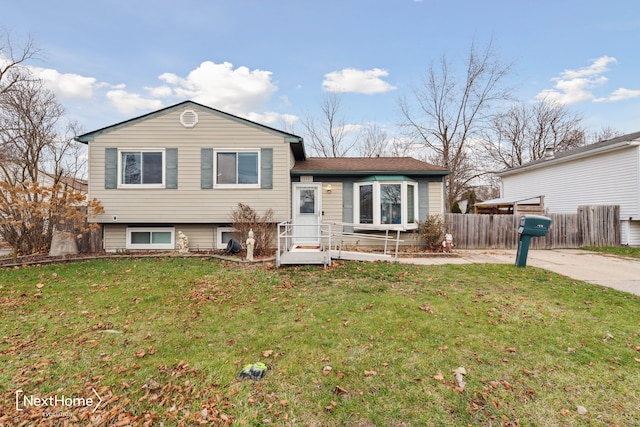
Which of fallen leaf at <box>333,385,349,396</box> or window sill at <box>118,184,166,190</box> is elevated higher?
window sill at <box>118,184,166,190</box>

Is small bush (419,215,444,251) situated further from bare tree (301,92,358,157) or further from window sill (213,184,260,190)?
bare tree (301,92,358,157)

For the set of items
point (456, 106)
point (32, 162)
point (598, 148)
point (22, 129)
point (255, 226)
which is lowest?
point (255, 226)

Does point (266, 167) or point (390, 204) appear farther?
point (390, 204)

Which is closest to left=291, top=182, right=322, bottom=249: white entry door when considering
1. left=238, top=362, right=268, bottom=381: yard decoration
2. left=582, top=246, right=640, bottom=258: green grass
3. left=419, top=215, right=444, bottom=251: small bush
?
left=419, top=215, right=444, bottom=251: small bush

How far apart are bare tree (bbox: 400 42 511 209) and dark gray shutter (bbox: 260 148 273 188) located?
15.3 m

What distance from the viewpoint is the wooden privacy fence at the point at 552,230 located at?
37.0 feet

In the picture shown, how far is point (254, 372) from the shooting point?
9.24 ft

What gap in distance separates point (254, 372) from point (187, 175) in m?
8.23

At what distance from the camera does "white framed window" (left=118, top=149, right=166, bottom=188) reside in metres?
9.54

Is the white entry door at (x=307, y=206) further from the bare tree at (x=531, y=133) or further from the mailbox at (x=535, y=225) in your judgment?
the bare tree at (x=531, y=133)

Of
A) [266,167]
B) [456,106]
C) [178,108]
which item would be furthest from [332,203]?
[456,106]

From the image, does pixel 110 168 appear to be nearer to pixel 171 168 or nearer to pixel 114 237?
pixel 171 168

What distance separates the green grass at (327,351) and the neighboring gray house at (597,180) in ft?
30.2

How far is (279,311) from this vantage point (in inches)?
176
